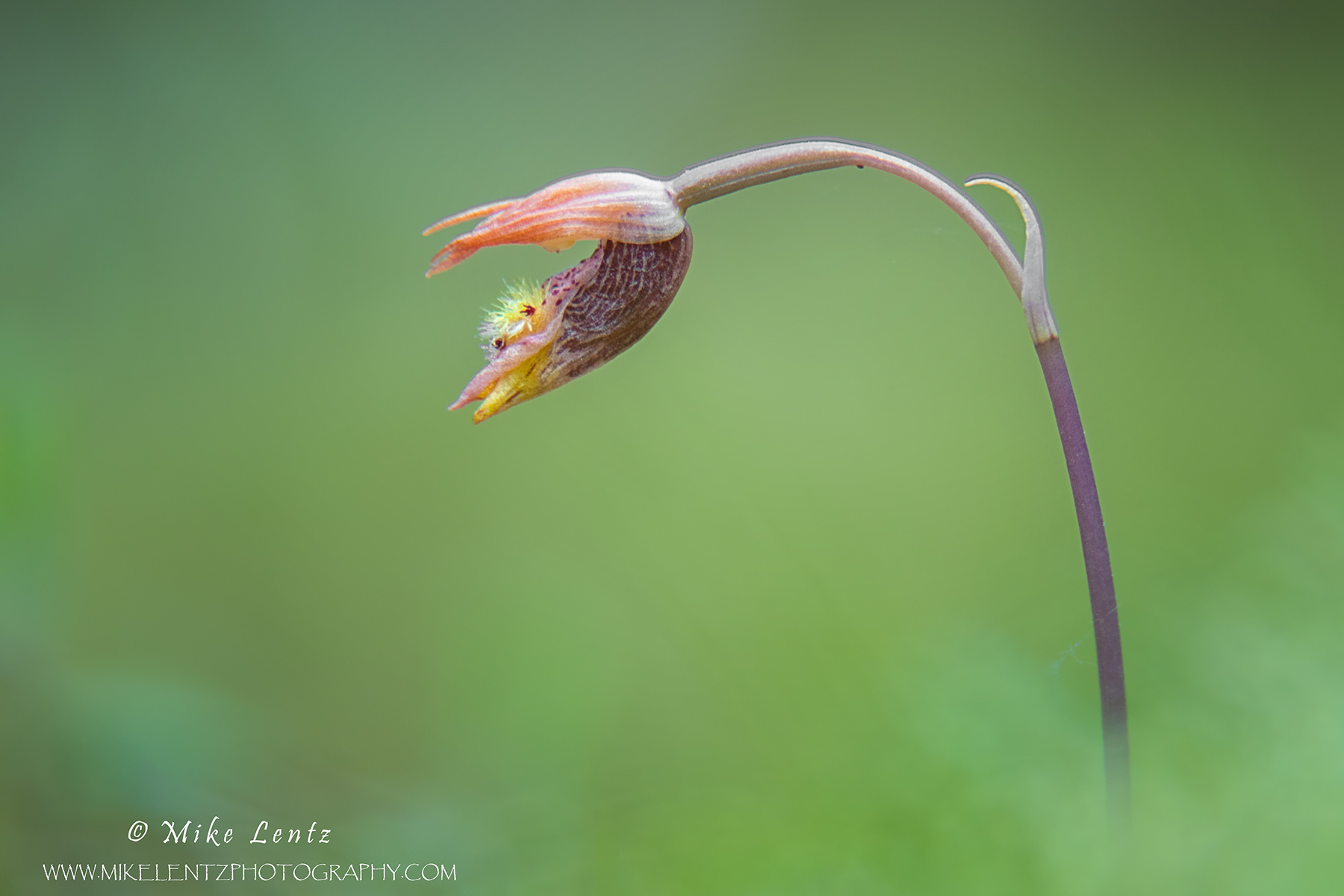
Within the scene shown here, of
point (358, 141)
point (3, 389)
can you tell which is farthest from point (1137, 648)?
point (358, 141)

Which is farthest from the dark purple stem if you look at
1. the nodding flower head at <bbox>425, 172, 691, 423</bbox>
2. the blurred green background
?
the blurred green background

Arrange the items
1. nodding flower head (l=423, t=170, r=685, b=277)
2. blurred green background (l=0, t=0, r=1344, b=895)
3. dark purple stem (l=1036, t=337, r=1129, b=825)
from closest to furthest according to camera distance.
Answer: dark purple stem (l=1036, t=337, r=1129, b=825) → nodding flower head (l=423, t=170, r=685, b=277) → blurred green background (l=0, t=0, r=1344, b=895)

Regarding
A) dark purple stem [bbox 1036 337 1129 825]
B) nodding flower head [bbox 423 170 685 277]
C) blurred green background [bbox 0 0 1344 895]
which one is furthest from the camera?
blurred green background [bbox 0 0 1344 895]

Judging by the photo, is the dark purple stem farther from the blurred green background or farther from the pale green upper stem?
the blurred green background

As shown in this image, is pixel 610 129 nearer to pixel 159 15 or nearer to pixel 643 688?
pixel 159 15

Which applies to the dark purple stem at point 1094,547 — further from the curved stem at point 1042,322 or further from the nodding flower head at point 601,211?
the nodding flower head at point 601,211

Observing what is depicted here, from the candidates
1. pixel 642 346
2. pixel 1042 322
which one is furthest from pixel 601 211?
pixel 642 346

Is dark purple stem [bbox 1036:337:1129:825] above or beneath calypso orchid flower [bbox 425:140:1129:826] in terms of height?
beneath

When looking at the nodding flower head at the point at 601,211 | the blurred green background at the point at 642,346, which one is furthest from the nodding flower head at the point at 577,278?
the blurred green background at the point at 642,346
